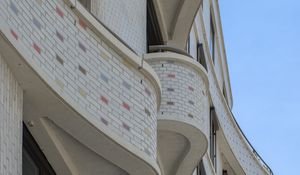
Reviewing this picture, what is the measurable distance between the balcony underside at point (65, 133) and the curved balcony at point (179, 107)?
4264 mm

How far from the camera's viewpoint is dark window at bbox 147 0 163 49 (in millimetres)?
23109

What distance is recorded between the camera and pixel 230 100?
129ft

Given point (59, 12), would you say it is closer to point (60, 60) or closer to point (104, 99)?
point (60, 60)

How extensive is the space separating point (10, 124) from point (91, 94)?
6.59ft

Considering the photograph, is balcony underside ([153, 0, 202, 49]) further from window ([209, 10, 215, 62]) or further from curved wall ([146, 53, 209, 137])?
window ([209, 10, 215, 62])

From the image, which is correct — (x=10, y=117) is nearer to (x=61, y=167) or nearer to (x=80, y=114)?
(x=80, y=114)

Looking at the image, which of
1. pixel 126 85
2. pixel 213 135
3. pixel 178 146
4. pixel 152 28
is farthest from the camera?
pixel 213 135

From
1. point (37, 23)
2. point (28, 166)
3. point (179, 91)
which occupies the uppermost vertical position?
point (179, 91)

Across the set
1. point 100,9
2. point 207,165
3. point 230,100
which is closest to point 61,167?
point 100,9

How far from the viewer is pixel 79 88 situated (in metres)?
15.0

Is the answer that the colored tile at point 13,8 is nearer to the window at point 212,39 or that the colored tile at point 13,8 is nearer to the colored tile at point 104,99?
the colored tile at point 104,99

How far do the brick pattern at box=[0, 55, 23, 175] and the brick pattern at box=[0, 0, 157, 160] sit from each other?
0.41 metres

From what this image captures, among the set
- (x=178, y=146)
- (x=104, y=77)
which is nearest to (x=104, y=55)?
(x=104, y=77)

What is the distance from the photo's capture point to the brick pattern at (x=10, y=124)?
1312cm
